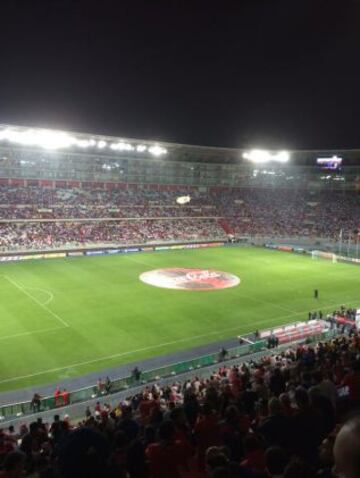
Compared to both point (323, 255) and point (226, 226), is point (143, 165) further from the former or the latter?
point (323, 255)

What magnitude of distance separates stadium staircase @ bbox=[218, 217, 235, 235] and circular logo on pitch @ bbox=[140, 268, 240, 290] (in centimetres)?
2780

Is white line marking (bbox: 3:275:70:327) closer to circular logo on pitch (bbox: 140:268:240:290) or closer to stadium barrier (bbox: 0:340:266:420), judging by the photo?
stadium barrier (bbox: 0:340:266:420)

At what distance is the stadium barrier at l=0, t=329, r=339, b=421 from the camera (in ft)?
59.6

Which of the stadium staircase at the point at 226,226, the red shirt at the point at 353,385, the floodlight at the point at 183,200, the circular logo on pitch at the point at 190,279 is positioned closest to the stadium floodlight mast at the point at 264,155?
the stadium staircase at the point at 226,226

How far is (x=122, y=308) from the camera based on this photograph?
1296 inches

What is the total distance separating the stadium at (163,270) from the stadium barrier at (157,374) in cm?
7

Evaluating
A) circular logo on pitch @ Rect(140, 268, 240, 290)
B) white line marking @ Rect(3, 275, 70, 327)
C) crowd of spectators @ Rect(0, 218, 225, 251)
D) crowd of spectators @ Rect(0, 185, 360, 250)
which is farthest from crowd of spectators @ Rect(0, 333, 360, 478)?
crowd of spectators @ Rect(0, 185, 360, 250)

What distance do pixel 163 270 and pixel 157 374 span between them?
25799mm

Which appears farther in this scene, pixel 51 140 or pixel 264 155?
pixel 264 155

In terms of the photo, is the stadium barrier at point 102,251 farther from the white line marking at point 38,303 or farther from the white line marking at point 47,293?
the white line marking at point 47,293

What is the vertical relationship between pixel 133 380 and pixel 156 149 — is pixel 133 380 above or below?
below

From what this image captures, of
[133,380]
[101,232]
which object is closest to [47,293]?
[133,380]

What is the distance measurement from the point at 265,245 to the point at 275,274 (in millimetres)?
21866

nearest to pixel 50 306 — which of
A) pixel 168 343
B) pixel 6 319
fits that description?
pixel 6 319
